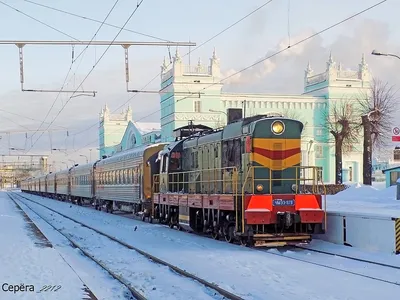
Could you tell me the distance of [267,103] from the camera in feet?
255

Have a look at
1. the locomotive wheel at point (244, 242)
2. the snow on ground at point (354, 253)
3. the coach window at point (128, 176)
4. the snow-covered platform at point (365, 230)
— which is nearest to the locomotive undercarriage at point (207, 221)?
the locomotive wheel at point (244, 242)

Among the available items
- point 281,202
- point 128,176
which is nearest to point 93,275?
point 281,202

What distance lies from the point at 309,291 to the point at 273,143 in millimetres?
7276

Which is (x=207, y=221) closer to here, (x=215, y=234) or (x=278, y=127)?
(x=215, y=234)

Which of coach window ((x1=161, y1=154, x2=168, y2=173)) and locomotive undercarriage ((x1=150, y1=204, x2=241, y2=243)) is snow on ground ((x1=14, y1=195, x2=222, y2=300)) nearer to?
locomotive undercarriage ((x1=150, y1=204, x2=241, y2=243))

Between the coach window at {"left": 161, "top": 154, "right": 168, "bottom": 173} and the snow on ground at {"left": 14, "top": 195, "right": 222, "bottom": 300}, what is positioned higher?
the coach window at {"left": 161, "top": 154, "right": 168, "bottom": 173}

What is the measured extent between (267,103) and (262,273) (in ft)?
222

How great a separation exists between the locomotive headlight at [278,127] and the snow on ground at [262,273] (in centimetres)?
349

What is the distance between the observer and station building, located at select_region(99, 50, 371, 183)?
73.9 m

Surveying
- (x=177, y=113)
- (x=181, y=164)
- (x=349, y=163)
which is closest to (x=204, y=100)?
(x=177, y=113)

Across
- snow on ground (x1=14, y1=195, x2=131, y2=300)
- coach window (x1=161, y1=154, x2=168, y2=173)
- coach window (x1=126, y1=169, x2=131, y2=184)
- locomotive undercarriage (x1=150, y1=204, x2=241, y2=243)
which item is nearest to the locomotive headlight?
locomotive undercarriage (x1=150, y1=204, x2=241, y2=243)

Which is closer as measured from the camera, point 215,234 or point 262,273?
point 262,273

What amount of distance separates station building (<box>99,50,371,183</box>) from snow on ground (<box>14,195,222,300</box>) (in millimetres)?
54303

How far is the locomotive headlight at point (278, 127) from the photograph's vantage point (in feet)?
53.2
